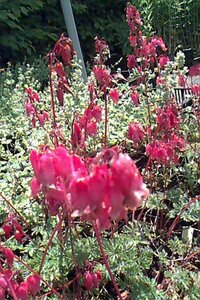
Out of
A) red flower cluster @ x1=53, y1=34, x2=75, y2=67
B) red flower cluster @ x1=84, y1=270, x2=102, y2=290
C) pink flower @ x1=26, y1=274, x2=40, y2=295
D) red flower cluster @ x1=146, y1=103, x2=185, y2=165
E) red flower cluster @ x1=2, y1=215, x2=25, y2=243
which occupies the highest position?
red flower cluster @ x1=53, y1=34, x2=75, y2=67

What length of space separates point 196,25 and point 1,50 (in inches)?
103

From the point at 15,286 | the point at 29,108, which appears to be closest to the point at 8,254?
the point at 15,286

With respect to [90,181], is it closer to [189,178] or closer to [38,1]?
[189,178]

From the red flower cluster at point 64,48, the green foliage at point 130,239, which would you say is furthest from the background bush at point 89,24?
the red flower cluster at point 64,48

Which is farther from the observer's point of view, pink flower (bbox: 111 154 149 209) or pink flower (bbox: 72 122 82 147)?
pink flower (bbox: 72 122 82 147)

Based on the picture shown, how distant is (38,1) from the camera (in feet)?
20.8

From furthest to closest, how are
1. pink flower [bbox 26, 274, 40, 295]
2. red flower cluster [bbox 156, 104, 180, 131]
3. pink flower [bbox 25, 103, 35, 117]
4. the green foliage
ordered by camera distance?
pink flower [bbox 25, 103, 35, 117] < red flower cluster [bbox 156, 104, 180, 131] < the green foliage < pink flower [bbox 26, 274, 40, 295]

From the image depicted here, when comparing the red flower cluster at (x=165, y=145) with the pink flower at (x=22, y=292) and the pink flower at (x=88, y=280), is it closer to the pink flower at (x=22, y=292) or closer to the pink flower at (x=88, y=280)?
the pink flower at (x=88, y=280)

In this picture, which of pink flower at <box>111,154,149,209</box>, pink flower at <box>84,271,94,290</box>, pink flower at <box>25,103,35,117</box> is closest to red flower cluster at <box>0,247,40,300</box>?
pink flower at <box>84,271,94,290</box>

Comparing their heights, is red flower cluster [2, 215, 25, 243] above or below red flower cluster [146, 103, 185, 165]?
below

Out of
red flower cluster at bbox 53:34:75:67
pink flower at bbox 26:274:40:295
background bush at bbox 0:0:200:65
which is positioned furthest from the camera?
background bush at bbox 0:0:200:65

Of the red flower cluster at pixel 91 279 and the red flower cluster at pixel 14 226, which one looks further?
the red flower cluster at pixel 14 226

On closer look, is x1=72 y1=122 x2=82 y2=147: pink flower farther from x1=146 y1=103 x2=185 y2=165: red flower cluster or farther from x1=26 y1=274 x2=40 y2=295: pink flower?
x1=26 y1=274 x2=40 y2=295: pink flower

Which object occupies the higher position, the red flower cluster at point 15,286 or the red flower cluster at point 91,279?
the red flower cluster at point 15,286
